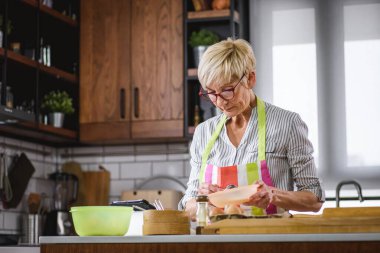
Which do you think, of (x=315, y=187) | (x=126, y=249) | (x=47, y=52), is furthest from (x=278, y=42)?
(x=126, y=249)

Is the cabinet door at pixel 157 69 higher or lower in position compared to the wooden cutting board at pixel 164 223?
higher

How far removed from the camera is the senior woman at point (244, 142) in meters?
2.88

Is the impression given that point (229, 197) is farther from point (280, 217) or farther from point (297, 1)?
point (297, 1)

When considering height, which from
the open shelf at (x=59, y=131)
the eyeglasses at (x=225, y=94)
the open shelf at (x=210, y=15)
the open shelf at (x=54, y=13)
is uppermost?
the open shelf at (x=54, y=13)

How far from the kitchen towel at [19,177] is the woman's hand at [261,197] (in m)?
2.55

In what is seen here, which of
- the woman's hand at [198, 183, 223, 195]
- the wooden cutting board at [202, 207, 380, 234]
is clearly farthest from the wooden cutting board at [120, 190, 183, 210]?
the wooden cutting board at [202, 207, 380, 234]

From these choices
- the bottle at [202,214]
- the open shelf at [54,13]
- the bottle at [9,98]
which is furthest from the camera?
the open shelf at [54,13]

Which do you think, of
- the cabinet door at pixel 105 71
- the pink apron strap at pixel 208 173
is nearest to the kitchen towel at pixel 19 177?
the cabinet door at pixel 105 71

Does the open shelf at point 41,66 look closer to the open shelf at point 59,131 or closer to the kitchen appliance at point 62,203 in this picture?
the open shelf at point 59,131

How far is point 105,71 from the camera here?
510cm

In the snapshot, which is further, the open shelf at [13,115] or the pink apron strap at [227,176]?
the open shelf at [13,115]

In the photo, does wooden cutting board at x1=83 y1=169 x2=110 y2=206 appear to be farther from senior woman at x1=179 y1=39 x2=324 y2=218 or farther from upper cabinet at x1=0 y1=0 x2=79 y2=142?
senior woman at x1=179 y1=39 x2=324 y2=218

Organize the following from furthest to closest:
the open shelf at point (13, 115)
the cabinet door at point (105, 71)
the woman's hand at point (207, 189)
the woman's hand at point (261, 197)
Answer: the cabinet door at point (105, 71) → the open shelf at point (13, 115) → the woman's hand at point (207, 189) → the woman's hand at point (261, 197)

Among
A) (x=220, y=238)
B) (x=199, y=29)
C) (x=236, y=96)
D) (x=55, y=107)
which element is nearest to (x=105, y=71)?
(x=55, y=107)
